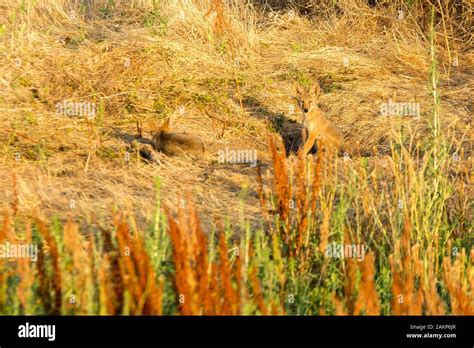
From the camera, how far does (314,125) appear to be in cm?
912

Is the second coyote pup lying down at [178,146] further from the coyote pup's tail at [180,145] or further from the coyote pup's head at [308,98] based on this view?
the coyote pup's head at [308,98]

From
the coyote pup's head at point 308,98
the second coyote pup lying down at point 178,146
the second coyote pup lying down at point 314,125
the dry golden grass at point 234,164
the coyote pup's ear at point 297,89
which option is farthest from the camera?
the coyote pup's ear at point 297,89

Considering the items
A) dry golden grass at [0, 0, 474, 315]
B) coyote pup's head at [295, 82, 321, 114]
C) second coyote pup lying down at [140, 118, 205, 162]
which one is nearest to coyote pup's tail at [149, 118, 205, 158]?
second coyote pup lying down at [140, 118, 205, 162]

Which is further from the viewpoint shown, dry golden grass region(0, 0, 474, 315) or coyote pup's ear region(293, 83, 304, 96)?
coyote pup's ear region(293, 83, 304, 96)

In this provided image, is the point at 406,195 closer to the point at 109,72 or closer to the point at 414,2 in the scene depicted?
the point at 109,72

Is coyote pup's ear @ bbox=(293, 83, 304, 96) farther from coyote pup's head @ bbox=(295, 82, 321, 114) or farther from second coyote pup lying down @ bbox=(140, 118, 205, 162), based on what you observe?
second coyote pup lying down @ bbox=(140, 118, 205, 162)

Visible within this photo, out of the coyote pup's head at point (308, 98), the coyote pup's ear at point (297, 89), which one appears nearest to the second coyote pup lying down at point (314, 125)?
the coyote pup's head at point (308, 98)

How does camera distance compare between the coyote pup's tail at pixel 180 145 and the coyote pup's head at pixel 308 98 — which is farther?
the coyote pup's head at pixel 308 98

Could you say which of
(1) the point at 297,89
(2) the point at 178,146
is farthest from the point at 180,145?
(1) the point at 297,89

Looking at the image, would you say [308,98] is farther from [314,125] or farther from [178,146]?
[178,146]

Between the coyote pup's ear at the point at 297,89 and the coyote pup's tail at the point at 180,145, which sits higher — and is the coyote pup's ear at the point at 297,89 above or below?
above

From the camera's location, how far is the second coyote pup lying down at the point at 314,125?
29.4ft

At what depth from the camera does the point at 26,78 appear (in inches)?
372

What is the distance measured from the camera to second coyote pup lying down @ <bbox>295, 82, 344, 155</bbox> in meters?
8.95
